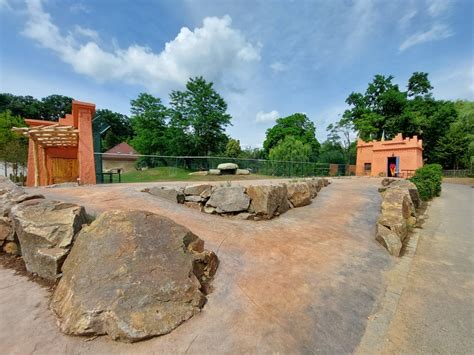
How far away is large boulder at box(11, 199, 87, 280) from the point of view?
277 centimetres

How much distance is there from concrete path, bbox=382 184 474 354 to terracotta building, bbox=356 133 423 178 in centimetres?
1885

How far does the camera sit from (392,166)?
73.8 ft

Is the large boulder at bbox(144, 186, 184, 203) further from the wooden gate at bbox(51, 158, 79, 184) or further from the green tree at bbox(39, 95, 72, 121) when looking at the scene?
the green tree at bbox(39, 95, 72, 121)

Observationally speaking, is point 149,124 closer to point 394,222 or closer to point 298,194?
point 298,194

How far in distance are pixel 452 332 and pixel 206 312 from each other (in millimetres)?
2764

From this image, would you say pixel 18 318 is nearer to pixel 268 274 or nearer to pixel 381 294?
pixel 268 274

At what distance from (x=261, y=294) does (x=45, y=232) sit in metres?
2.92

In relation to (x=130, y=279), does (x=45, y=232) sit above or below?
above

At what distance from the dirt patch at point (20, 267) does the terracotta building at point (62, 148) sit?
17.2 ft

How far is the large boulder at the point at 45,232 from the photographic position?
277cm

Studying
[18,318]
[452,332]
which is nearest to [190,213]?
[18,318]

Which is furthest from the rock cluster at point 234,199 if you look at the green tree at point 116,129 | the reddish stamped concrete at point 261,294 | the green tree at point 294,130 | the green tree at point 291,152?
the green tree at point 116,129

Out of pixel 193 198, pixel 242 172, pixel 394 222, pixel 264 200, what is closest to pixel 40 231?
pixel 193 198

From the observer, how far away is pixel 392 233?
4.85 m
